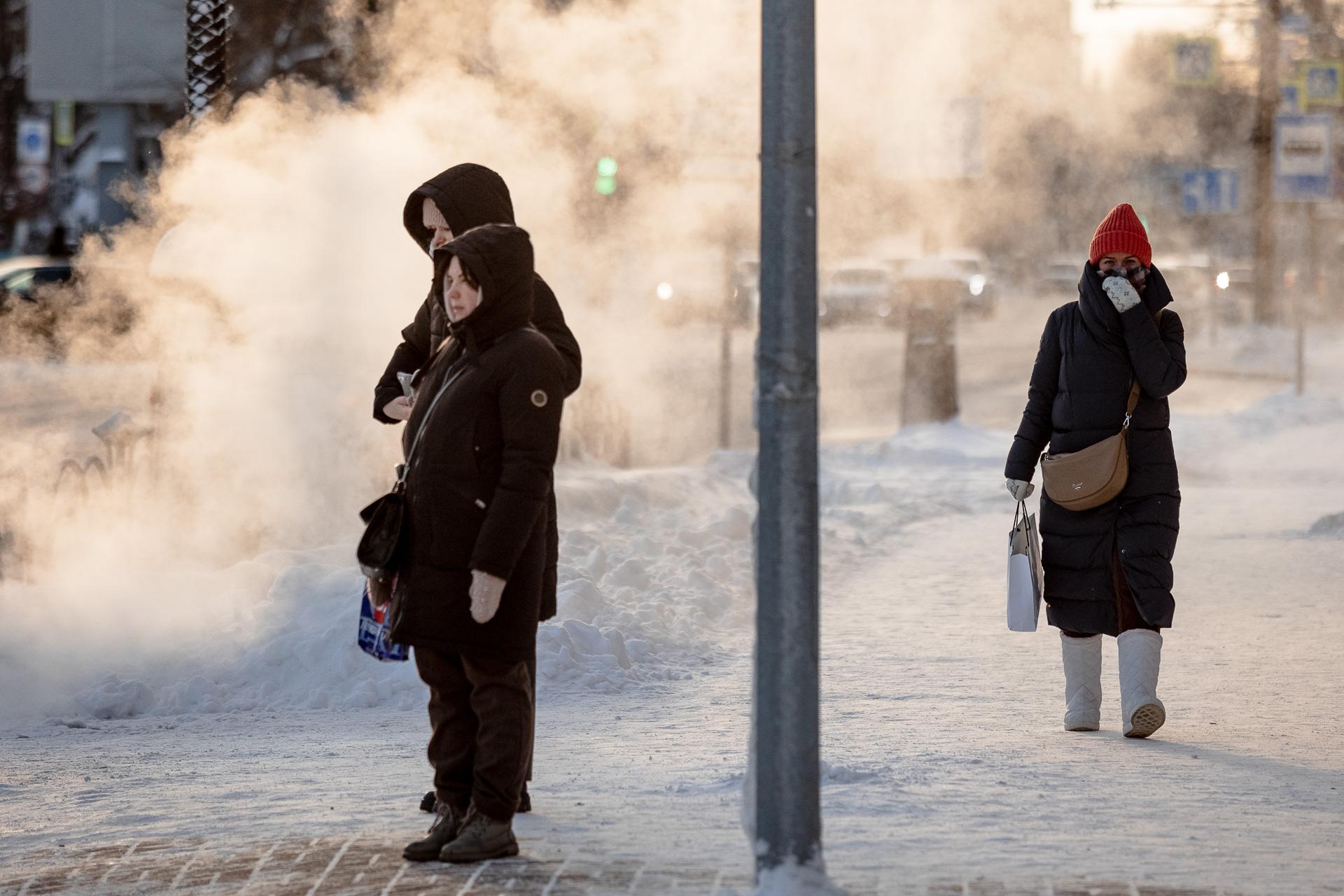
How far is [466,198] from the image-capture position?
4.80m

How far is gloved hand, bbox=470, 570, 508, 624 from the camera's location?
14.0 ft

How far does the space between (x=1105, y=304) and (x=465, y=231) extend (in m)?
2.26

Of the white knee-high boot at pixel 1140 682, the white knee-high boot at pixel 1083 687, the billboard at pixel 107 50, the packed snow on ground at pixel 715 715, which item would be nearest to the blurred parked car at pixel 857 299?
the billboard at pixel 107 50

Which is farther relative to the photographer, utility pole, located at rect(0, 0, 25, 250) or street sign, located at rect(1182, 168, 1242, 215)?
utility pole, located at rect(0, 0, 25, 250)

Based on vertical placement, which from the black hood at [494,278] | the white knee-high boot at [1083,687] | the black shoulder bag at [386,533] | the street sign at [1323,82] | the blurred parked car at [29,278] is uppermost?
the street sign at [1323,82]

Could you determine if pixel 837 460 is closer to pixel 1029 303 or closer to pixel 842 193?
pixel 842 193

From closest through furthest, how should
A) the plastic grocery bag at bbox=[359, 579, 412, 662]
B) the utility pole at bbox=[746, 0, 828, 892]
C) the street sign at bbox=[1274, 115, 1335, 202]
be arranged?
the utility pole at bbox=[746, 0, 828, 892] < the plastic grocery bag at bbox=[359, 579, 412, 662] < the street sign at bbox=[1274, 115, 1335, 202]

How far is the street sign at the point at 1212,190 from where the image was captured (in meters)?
24.1

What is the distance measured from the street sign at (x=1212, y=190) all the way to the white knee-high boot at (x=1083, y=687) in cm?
1927

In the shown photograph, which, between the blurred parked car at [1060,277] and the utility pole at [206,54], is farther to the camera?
the blurred parked car at [1060,277]

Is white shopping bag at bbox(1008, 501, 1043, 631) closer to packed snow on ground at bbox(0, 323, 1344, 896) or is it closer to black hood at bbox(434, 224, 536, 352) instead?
packed snow on ground at bbox(0, 323, 1344, 896)

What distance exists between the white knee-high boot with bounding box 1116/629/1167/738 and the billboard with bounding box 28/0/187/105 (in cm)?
764

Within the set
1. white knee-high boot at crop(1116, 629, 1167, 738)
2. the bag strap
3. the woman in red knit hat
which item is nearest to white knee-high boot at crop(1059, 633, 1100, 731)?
the woman in red knit hat

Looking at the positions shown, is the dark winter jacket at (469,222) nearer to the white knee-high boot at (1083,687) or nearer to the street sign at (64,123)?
the white knee-high boot at (1083,687)
